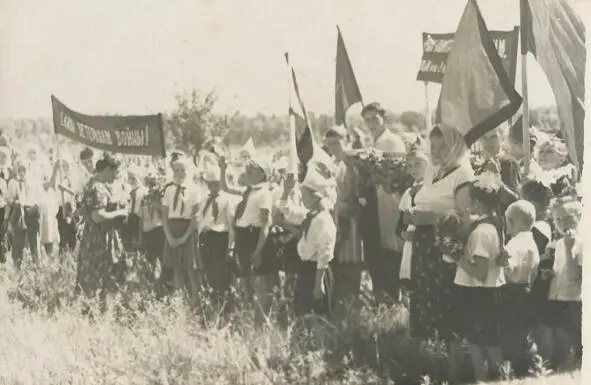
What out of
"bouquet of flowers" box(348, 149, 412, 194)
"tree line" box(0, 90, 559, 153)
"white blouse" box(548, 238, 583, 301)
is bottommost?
"white blouse" box(548, 238, 583, 301)

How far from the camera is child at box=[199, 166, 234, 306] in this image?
1172 millimetres

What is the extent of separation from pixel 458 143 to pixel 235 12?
1.39ft

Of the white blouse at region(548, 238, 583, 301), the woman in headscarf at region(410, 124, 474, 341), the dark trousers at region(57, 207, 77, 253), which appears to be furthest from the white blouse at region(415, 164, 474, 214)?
the dark trousers at region(57, 207, 77, 253)

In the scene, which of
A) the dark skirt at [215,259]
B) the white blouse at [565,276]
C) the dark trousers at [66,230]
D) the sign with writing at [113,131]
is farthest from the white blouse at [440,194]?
the dark trousers at [66,230]

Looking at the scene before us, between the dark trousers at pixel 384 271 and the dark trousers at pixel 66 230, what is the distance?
46 cm

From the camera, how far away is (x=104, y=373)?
114 centimetres

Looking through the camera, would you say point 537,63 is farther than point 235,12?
Yes

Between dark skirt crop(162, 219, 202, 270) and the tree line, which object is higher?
the tree line

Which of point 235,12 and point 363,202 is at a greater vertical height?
point 235,12

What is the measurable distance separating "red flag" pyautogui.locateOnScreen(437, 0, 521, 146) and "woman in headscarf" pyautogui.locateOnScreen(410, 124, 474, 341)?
33 mm

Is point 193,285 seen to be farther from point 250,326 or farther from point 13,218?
point 13,218

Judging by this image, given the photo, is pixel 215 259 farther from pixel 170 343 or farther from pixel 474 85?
pixel 474 85

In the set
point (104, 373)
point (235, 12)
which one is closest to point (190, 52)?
point (235, 12)

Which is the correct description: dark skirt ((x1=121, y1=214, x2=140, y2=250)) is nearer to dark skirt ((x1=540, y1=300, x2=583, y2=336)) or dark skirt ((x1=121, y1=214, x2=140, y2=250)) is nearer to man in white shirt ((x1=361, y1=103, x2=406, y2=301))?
man in white shirt ((x1=361, y1=103, x2=406, y2=301))
